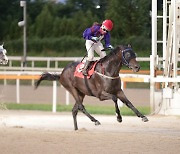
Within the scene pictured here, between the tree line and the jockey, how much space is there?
35.0 ft

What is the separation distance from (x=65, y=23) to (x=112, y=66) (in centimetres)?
2408

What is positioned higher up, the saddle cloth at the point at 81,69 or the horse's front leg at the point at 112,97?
the saddle cloth at the point at 81,69

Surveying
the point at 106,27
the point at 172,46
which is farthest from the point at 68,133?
the point at 172,46

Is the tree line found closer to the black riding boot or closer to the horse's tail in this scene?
the horse's tail

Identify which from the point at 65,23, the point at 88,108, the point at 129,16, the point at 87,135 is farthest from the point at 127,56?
the point at 65,23

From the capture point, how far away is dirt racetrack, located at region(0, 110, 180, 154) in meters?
10.3

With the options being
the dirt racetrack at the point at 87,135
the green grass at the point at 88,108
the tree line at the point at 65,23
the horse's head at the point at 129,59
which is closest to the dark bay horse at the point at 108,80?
the horse's head at the point at 129,59

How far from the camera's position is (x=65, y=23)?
38062 millimetres

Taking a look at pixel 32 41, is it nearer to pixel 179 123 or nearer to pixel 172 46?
pixel 172 46

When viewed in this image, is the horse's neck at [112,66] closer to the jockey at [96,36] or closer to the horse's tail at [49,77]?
the jockey at [96,36]

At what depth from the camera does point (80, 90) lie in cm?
1484

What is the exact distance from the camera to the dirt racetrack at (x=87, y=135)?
10289 mm

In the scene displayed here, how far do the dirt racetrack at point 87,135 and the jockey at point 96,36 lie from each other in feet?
4.25

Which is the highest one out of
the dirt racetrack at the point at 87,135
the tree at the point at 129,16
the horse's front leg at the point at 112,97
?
the tree at the point at 129,16
